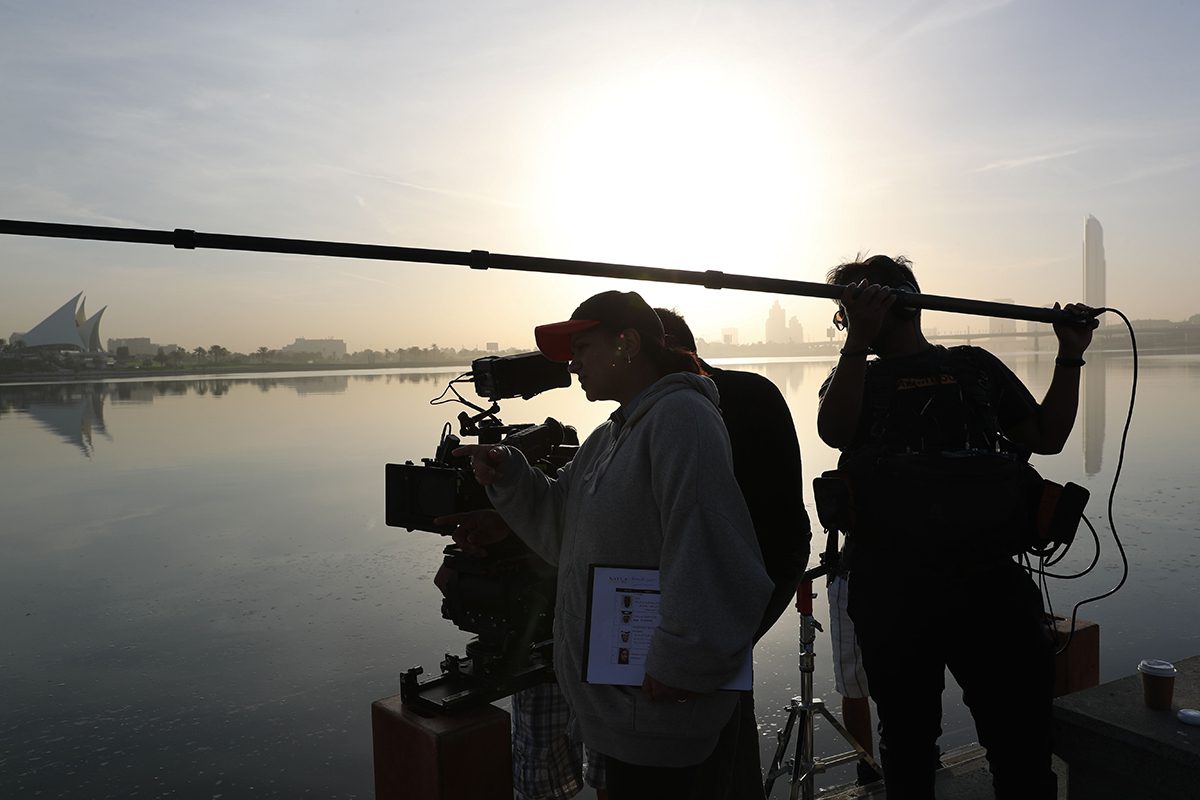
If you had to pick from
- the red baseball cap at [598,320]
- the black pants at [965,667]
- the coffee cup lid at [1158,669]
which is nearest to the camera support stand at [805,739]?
the black pants at [965,667]

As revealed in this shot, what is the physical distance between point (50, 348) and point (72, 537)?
101097 mm

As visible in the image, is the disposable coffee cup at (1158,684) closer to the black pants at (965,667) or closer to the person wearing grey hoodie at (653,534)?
the black pants at (965,667)

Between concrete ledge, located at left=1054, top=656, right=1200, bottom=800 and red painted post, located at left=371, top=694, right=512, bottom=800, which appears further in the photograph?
red painted post, located at left=371, top=694, right=512, bottom=800

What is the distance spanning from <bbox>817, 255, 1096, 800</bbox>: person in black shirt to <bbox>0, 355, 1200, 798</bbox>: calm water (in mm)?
139

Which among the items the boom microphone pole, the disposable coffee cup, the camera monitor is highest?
the boom microphone pole

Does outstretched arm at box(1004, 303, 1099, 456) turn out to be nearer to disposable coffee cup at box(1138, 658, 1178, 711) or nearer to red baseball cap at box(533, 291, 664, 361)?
disposable coffee cup at box(1138, 658, 1178, 711)

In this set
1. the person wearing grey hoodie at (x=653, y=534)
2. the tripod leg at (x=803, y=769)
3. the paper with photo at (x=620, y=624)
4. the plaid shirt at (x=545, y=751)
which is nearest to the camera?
the person wearing grey hoodie at (x=653, y=534)

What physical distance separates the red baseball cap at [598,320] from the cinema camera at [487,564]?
1.80ft

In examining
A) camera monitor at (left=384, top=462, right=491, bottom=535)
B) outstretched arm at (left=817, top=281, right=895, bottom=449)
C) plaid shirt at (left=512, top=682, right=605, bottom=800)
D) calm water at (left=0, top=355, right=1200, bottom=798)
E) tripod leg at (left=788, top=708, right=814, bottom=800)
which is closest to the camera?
outstretched arm at (left=817, top=281, right=895, bottom=449)

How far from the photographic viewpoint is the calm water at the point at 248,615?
4.48m

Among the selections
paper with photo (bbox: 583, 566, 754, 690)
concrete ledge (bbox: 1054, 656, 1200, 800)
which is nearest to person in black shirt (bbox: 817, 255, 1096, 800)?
concrete ledge (bbox: 1054, 656, 1200, 800)

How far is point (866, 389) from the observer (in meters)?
2.33

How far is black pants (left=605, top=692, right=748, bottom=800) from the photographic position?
5.24 feet

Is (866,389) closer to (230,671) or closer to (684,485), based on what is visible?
(684,485)
